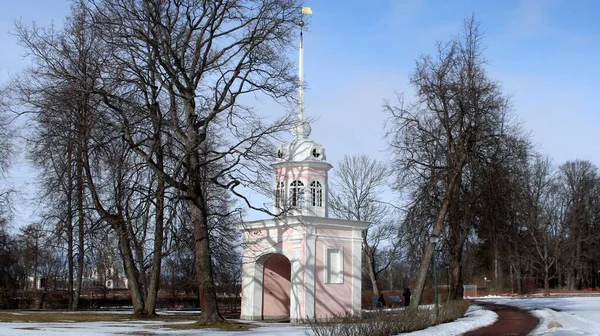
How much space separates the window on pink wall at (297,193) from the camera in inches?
1068

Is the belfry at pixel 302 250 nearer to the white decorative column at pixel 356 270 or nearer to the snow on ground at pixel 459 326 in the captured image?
the white decorative column at pixel 356 270

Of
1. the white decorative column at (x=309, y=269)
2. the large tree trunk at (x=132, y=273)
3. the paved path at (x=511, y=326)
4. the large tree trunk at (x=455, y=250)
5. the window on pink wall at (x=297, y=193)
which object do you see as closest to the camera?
the paved path at (x=511, y=326)

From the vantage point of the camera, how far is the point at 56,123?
22422 mm

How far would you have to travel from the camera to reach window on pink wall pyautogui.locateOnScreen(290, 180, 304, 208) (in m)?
27.1

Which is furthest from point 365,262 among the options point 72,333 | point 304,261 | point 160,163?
point 72,333

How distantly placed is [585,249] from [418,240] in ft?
132

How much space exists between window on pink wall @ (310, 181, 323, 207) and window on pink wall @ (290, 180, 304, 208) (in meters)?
0.42

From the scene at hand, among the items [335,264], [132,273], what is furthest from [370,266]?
[132,273]

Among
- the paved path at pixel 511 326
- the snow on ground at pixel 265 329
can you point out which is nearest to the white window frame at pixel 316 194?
the snow on ground at pixel 265 329

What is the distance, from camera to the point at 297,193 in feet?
89.6

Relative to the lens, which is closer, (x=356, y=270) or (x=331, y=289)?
(x=331, y=289)

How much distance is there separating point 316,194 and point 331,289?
13.3ft

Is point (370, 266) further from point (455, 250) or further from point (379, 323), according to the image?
point (379, 323)

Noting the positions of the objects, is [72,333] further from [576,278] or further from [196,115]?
[576,278]
